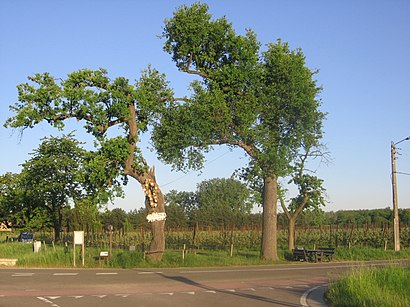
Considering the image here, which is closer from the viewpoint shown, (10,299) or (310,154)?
(10,299)

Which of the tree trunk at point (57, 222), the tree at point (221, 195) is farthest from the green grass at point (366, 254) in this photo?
Result: the tree at point (221, 195)

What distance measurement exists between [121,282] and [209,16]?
18.3 m

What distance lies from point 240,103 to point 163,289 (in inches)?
634

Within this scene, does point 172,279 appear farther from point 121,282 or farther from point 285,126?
point 285,126

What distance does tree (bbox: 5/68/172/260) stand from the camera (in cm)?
3030

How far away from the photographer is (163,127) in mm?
33438

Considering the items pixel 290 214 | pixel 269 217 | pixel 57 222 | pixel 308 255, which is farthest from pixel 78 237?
pixel 57 222

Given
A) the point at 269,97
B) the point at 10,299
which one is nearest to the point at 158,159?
the point at 269,97

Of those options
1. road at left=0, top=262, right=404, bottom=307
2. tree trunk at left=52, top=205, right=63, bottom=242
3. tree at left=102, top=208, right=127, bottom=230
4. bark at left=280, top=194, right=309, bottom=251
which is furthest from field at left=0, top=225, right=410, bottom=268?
tree at left=102, top=208, right=127, bottom=230

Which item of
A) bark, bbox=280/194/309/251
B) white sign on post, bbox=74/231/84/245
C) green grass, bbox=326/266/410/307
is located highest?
bark, bbox=280/194/309/251

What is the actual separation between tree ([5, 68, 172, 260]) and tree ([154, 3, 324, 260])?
2513 millimetres

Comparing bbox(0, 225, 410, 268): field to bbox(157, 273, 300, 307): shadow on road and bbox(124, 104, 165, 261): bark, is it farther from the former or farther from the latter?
bbox(157, 273, 300, 307): shadow on road

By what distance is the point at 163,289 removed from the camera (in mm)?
18328

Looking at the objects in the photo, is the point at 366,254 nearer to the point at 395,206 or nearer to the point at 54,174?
the point at 395,206
